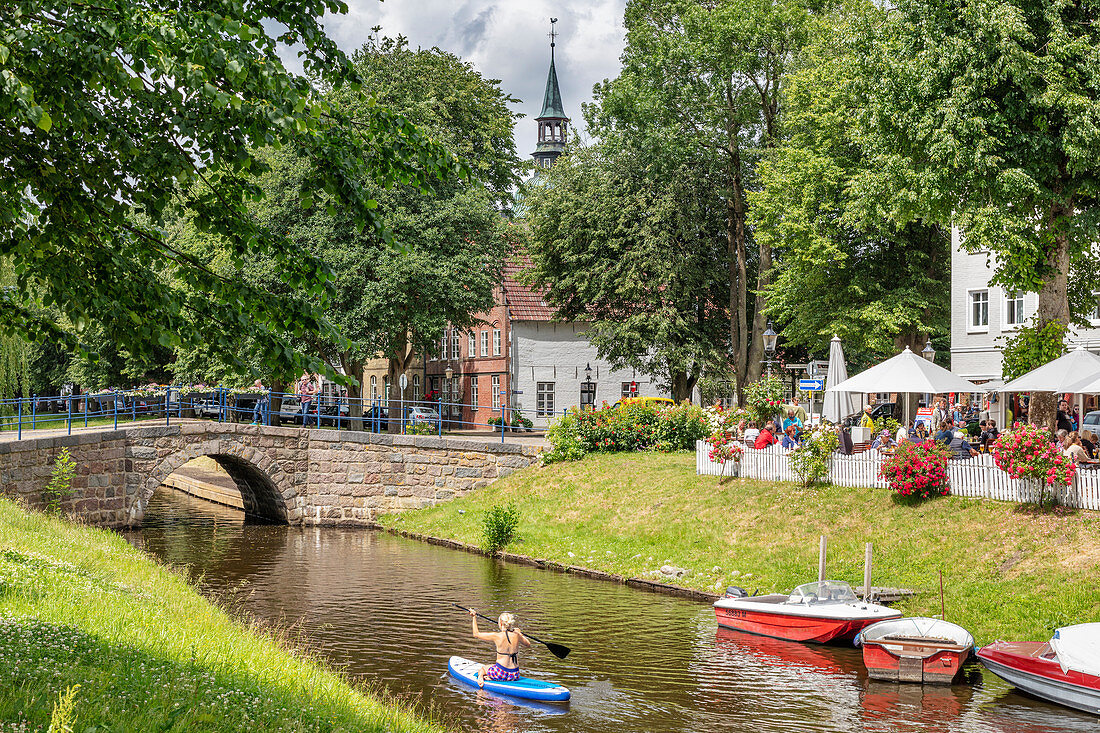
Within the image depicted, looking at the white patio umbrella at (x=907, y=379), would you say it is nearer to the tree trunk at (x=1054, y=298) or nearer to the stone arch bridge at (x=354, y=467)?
the tree trunk at (x=1054, y=298)

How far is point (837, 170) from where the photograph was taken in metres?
34.2

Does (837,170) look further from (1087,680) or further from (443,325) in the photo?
(1087,680)

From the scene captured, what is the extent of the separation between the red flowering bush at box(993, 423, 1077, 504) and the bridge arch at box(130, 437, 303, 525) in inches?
873

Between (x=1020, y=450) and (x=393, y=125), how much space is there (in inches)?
580

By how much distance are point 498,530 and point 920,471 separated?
35.8ft

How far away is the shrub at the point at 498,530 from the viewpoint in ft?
86.2

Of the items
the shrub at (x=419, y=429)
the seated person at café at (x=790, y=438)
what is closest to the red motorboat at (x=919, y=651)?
the seated person at café at (x=790, y=438)

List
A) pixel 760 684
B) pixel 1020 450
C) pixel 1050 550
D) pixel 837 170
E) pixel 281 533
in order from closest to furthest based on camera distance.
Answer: pixel 760 684 → pixel 1050 550 → pixel 1020 450 → pixel 281 533 → pixel 837 170

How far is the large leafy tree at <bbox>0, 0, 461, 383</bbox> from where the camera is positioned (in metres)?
6.19

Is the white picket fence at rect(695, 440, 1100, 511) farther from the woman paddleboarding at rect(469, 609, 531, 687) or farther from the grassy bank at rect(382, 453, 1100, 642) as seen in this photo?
the woman paddleboarding at rect(469, 609, 531, 687)

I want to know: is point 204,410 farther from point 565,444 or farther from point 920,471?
point 920,471

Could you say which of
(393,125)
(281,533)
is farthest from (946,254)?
(393,125)

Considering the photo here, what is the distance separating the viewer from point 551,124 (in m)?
95.7

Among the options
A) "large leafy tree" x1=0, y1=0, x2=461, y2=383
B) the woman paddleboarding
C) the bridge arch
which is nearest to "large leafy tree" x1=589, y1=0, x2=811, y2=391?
the bridge arch
